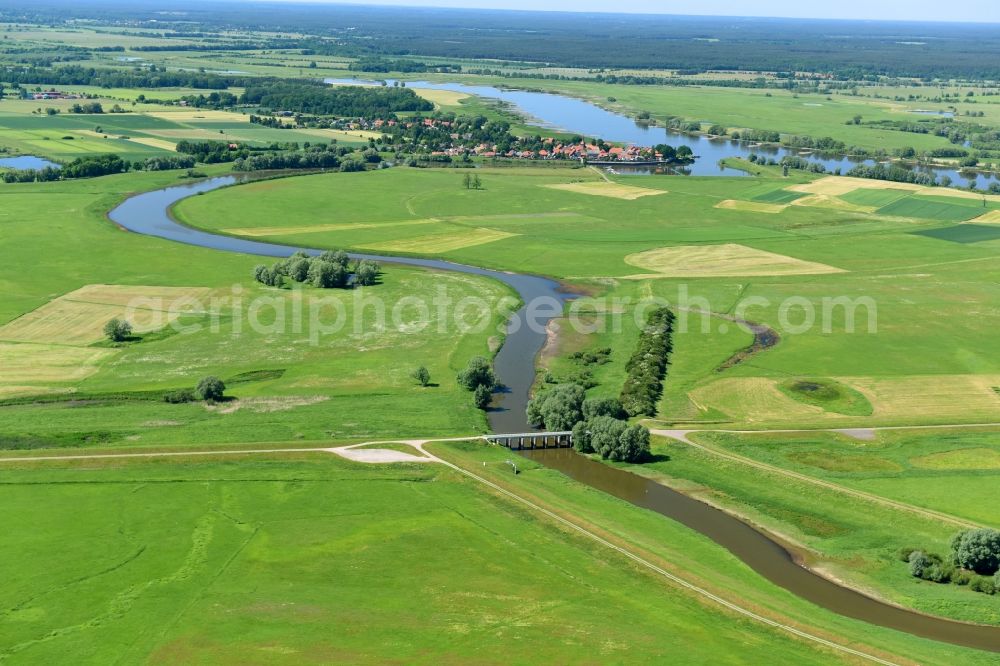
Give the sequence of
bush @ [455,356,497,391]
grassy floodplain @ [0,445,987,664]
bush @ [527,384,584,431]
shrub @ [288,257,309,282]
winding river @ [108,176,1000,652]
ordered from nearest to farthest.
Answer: grassy floodplain @ [0,445,987,664]
winding river @ [108,176,1000,652]
bush @ [527,384,584,431]
bush @ [455,356,497,391]
shrub @ [288,257,309,282]

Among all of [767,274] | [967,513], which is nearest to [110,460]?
[967,513]

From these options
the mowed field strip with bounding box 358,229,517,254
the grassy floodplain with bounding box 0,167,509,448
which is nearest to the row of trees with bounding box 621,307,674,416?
the grassy floodplain with bounding box 0,167,509,448

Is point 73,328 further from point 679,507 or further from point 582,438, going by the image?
point 679,507

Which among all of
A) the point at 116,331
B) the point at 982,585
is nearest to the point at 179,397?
the point at 116,331

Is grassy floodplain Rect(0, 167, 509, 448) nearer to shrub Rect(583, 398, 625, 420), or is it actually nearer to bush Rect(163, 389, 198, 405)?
bush Rect(163, 389, 198, 405)

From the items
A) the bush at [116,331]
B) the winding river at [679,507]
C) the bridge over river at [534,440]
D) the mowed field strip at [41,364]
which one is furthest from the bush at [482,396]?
the bush at [116,331]

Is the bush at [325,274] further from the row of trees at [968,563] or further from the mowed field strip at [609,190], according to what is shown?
the row of trees at [968,563]
